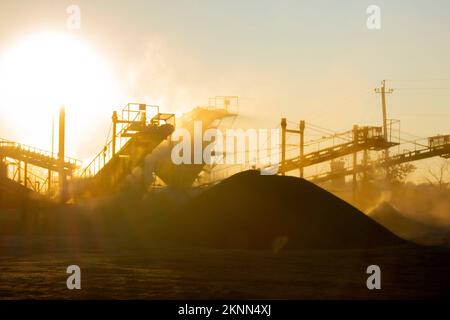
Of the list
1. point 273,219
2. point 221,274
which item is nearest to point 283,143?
point 273,219

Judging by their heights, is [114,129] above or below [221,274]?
above

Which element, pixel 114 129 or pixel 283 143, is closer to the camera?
pixel 114 129

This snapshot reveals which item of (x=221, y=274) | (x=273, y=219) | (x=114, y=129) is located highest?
(x=114, y=129)

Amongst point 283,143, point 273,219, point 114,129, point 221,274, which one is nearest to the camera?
point 221,274

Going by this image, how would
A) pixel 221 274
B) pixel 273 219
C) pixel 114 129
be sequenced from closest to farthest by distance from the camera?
pixel 221 274, pixel 273 219, pixel 114 129

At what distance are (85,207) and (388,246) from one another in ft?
60.1

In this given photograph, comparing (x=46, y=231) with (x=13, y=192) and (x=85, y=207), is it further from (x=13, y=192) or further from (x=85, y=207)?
(x=13, y=192)

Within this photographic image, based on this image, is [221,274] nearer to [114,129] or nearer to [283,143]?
[114,129]

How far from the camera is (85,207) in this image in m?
38.3

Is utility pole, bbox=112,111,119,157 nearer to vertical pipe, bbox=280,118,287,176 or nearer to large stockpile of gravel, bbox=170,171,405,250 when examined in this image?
large stockpile of gravel, bbox=170,171,405,250

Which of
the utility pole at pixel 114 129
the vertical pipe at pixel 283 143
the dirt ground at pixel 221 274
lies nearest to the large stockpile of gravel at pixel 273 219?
the dirt ground at pixel 221 274

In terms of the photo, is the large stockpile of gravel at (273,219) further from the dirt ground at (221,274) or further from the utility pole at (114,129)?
the utility pole at (114,129)
